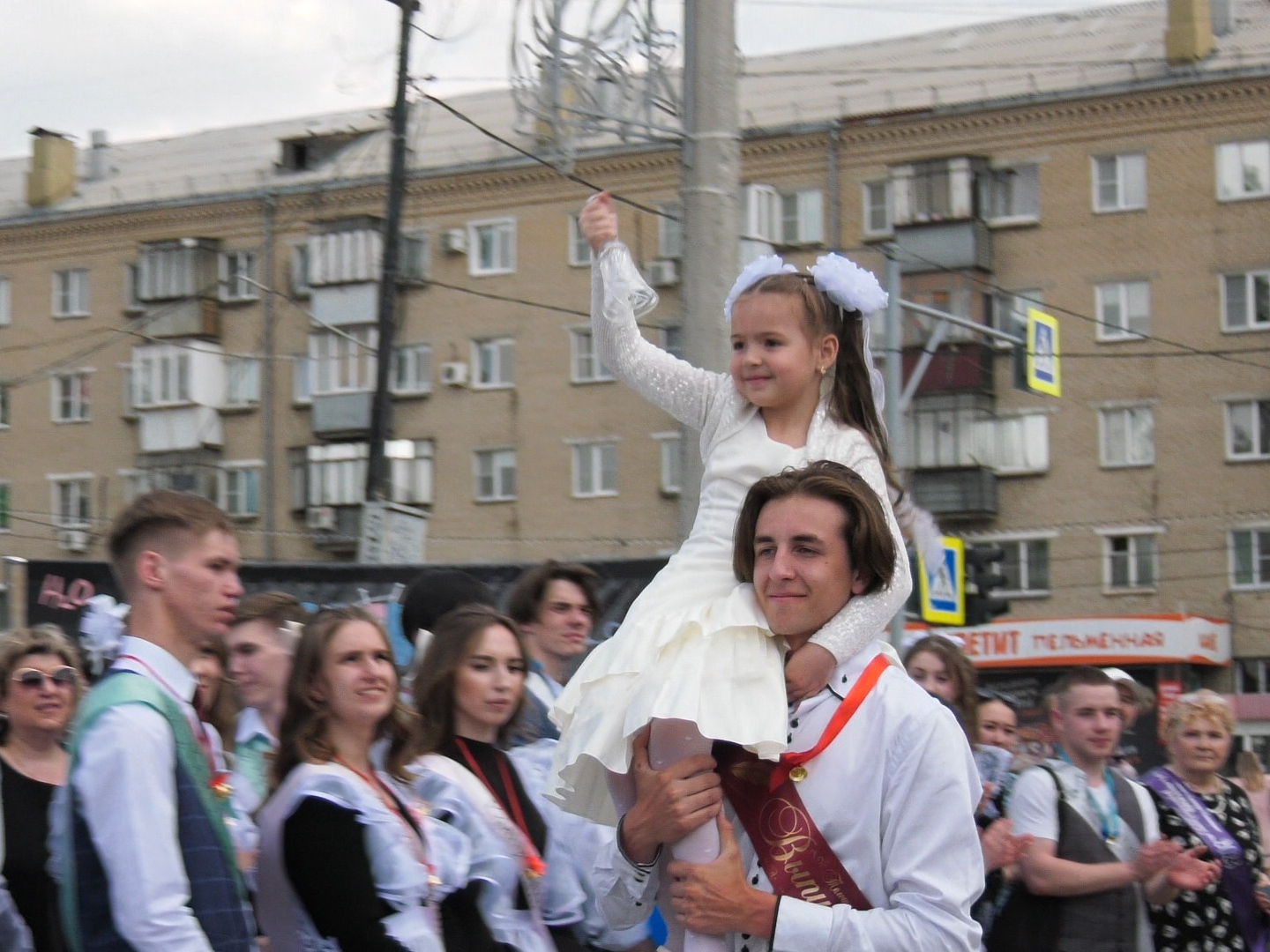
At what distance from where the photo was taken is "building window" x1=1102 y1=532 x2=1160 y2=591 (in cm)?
3741

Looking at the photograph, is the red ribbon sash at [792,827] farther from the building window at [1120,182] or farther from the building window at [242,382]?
the building window at [242,382]

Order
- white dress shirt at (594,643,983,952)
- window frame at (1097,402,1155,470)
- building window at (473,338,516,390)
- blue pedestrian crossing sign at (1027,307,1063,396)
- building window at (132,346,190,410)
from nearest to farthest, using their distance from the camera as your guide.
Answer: white dress shirt at (594,643,983,952) → blue pedestrian crossing sign at (1027,307,1063,396) → window frame at (1097,402,1155,470) → building window at (473,338,516,390) → building window at (132,346,190,410)

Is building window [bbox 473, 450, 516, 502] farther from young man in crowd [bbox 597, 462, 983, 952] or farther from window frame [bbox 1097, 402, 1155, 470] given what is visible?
young man in crowd [bbox 597, 462, 983, 952]

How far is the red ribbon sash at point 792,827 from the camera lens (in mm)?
3221

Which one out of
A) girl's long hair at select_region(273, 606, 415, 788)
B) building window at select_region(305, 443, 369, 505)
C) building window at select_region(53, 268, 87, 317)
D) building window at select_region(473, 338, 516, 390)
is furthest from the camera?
building window at select_region(53, 268, 87, 317)

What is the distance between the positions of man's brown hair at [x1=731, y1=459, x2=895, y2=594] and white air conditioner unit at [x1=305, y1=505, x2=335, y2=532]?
1634 inches

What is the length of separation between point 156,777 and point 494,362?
39.9m

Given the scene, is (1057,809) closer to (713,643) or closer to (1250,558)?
(713,643)

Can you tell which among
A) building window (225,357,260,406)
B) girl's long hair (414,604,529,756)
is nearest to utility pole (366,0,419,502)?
girl's long hair (414,604,529,756)

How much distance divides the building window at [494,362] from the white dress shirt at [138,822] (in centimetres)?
3950

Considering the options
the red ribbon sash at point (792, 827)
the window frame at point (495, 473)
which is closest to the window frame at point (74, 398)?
the window frame at point (495, 473)

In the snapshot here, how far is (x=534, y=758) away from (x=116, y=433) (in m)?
43.8

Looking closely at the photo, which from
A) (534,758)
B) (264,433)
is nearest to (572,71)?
(534,758)

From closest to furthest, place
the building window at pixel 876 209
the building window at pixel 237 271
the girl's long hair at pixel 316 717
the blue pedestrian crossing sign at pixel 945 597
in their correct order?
the girl's long hair at pixel 316 717 < the blue pedestrian crossing sign at pixel 945 597 < the building window at pixel 876 209 < the building window at pixel 237 271
